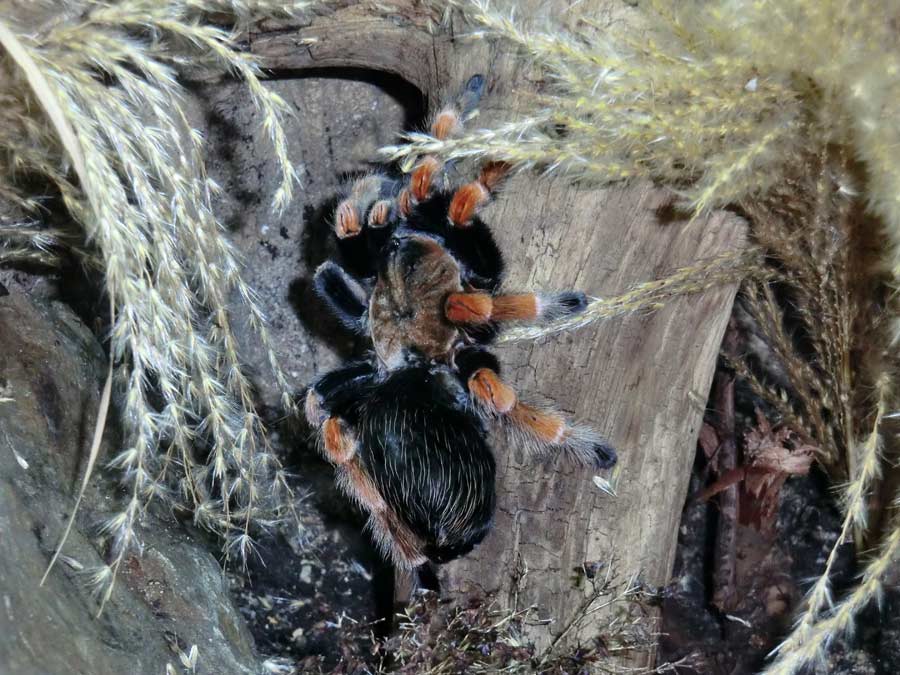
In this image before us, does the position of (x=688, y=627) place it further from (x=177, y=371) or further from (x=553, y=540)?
(x=177, y=371)

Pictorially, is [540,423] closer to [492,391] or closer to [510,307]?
[492,391]

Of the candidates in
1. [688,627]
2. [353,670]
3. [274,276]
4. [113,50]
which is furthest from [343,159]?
[688,627]

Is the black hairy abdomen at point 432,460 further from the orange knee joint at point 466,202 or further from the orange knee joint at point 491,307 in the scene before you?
the orange knee joint at point 466,202

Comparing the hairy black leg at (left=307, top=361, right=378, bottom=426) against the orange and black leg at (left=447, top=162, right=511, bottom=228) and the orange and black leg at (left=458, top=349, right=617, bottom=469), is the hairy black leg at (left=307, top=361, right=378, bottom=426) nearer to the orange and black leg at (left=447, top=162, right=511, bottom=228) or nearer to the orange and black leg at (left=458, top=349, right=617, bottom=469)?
the orange and black leg at (left=458, top=349, right=617, bottom=469)

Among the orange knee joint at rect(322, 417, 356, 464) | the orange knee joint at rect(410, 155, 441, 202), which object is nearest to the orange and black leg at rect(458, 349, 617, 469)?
the orange knee joint at rect(322, 417, 356, 464)

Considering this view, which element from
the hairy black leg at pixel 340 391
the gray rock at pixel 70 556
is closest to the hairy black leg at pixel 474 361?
the hairy black leg at pixel 340 391

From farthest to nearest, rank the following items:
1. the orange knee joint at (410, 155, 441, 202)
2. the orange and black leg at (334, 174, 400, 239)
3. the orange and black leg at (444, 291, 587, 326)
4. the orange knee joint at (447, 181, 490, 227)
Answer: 1. the orange and black leg at (334, 174, 400, 239)
2. the orange knee joint at (410, 155, 441, 202)
3. the orange knee joint at (447, 181, 490, 227)
4. the orange and black leg at (444, 291, 587, 326)

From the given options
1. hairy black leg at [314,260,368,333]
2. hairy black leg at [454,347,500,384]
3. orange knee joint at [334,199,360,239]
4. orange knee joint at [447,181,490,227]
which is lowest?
hairy black leg at [454,347,500,384]

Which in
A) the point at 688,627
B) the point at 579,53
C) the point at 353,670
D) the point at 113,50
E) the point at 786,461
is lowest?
the point at 353,670
